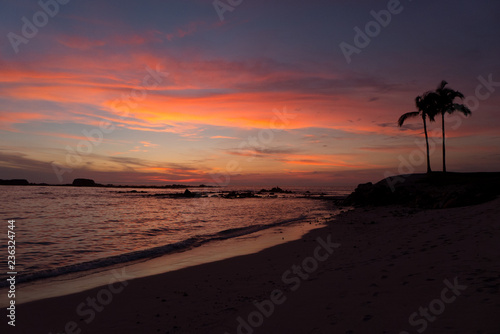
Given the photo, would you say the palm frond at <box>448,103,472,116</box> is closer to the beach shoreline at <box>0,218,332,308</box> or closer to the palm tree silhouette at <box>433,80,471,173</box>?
the palm tree silhouette at <box>433,80,471,173</box>

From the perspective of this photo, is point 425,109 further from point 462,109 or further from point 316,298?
point 316,298

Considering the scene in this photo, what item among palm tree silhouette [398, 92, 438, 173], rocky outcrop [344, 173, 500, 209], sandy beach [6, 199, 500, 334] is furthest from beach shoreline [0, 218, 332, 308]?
palm tree silhouette [398, 92, 438, 173]

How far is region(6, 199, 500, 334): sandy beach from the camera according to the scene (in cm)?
487

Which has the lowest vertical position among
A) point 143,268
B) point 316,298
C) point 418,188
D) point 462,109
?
point 143,268

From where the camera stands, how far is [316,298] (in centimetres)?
632

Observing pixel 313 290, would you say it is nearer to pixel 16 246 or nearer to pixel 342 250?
pixel 342 250

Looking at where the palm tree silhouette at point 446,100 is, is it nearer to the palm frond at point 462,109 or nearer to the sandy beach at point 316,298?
the palm frond at point 462,109

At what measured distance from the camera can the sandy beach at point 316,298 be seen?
16.0ft

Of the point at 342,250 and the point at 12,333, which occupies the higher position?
the point at 342,250

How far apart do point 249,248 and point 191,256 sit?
2.94m

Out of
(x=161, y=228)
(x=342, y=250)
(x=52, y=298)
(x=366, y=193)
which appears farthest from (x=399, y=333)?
(x=366, y=193)

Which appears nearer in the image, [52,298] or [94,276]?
[52,298]

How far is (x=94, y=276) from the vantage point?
391 inches

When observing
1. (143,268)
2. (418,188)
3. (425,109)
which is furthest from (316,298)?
(425,109)
